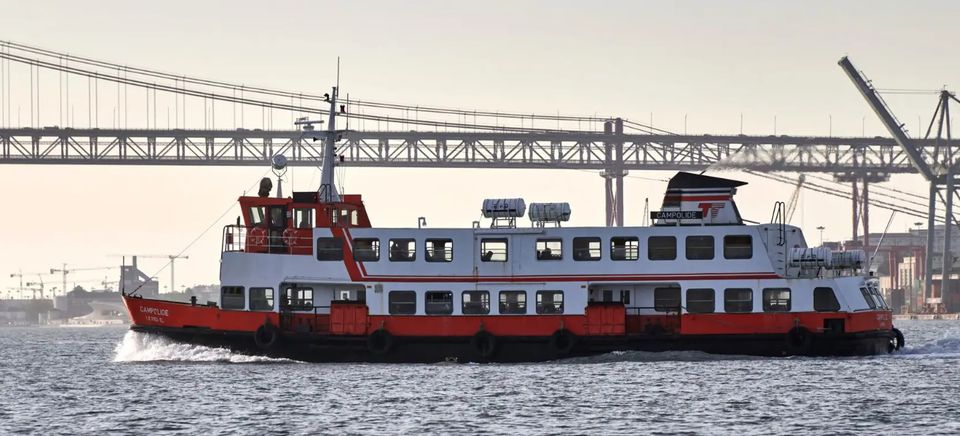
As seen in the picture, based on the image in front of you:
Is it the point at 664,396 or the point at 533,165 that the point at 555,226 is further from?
the point at 533,165

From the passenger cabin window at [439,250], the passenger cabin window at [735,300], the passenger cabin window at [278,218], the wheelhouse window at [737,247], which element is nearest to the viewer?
the passenger cabin window at [735,300]

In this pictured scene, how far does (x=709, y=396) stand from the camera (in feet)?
150

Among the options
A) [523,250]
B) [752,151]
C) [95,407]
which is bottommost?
[95,407]

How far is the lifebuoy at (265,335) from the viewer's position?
54.4 m

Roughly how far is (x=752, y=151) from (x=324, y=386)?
373ft

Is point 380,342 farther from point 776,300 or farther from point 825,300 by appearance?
point 825,300

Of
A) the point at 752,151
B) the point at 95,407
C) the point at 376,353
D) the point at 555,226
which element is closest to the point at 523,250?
the point at 555,226

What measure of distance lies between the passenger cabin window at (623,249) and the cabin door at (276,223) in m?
10.6

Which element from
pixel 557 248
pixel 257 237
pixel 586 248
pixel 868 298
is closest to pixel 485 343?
pixel 557 248

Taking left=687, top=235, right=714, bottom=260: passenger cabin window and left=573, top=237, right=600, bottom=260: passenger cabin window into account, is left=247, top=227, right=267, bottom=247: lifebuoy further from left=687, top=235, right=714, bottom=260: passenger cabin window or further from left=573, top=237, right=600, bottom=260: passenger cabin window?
left=687, top=235, right=714, bottom=260: passenger cabin window

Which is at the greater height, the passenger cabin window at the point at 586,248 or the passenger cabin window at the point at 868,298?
the passenger cabin window at the point at 586,248

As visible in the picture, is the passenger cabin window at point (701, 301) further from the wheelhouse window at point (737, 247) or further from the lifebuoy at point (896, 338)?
the lifebuoy at point (896, 338)

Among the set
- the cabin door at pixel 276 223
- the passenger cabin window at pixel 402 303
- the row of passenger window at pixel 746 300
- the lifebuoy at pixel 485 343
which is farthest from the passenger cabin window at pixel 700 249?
the cabin door at pixel 276 223

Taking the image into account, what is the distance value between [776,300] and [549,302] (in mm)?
7071
